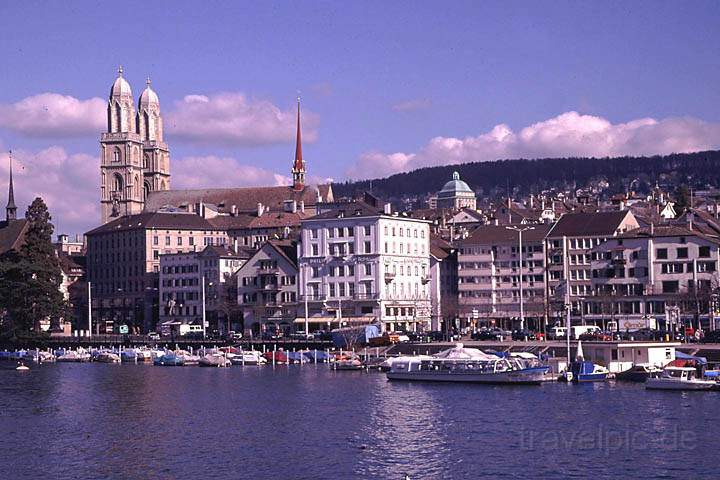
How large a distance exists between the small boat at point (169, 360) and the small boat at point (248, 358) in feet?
18.1

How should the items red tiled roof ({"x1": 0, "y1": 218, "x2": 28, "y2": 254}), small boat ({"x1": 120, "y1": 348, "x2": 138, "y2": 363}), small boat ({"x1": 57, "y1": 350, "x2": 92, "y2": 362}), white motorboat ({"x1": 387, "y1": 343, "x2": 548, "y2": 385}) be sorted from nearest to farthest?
white motorboat ({"x1": 387, "y1": 343, "x2": 548, "y2": 385})
small boat ({"x1": 120, "y1": 348, "x2": 138, "y2": 363})
small boat ({"x1": 57, "y1": 350, "x2": 92, "y2": 362})
red tiled roof ({"x1": 0, "y1": 218, "x2": 28, "y2": 254})

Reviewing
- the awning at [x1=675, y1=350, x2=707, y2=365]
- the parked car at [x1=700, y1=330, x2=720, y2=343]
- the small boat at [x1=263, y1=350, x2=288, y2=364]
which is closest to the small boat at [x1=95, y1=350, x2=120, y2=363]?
the small boat at [x1=263, y1=350, x2=288, y2=364]

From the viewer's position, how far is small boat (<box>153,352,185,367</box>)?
124875 mm

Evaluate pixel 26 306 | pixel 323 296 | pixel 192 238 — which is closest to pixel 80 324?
pixel 192 238

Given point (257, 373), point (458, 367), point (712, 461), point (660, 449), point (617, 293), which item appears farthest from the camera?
point (617, 293)

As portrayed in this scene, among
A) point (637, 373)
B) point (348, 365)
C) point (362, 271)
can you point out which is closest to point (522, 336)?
point (348, 365)

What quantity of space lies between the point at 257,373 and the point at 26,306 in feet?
155

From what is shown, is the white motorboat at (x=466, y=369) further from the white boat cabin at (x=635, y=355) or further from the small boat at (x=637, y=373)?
the white boat cabin at (x=635, y=355)

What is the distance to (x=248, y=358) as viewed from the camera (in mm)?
121562

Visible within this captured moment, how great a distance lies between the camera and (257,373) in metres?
109

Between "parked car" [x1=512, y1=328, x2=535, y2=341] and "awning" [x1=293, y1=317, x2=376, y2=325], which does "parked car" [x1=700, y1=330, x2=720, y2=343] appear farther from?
"awning" [x1=293, y1=317, x2=376, y2=325]

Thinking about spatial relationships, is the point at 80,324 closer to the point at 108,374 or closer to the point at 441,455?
the point at 108,374

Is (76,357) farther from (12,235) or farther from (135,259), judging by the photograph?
(12,235)

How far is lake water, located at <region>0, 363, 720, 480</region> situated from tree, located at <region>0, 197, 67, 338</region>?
164 ft
